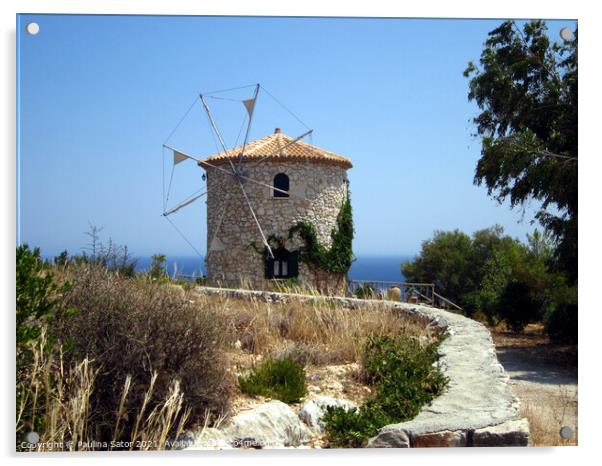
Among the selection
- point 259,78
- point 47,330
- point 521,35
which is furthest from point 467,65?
point 47,330

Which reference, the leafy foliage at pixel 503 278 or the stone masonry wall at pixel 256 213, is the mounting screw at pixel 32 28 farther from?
the stone masonry wall at pixel 256 213

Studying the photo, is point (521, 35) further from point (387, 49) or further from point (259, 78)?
point (259, 78)

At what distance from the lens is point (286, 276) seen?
44.7 ft

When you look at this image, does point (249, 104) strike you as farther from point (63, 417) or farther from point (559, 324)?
point (559, 324)

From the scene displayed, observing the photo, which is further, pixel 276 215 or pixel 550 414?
pixel 276 215

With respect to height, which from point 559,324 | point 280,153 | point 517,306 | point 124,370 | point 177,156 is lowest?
point 124,370

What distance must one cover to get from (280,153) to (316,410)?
9402 millimetres

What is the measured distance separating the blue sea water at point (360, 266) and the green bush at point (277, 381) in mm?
1561

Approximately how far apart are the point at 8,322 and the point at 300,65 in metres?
2.83

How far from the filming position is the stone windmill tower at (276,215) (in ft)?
42.1

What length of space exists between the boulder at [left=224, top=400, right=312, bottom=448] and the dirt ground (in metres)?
1.57

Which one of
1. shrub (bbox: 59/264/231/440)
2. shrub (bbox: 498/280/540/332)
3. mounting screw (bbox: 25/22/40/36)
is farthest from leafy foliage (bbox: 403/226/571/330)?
mounting screw (bbox: 25/22/40/36)

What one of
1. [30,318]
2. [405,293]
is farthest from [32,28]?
[405,293]

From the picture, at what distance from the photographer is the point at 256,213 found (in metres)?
13.0
